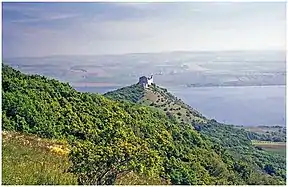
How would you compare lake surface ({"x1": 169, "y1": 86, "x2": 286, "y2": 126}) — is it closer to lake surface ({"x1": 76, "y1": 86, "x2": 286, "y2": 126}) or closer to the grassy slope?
lake surface ({"x1": 76, "y1": 86, "x2": 286, "y2": 126})

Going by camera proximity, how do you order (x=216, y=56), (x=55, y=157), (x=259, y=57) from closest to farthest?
1. (x=55, y=157)
2. (x=259, y=57)
3. (x=216, y=56)

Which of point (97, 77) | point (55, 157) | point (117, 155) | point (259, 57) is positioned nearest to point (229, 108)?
point (97, 77)

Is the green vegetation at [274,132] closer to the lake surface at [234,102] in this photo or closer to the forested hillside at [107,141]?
the lake surface at [234,102]

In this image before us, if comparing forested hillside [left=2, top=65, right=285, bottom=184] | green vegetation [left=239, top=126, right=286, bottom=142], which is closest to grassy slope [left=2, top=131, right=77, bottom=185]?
forested hillside [left=2, top=65, right=285, bottom=184]

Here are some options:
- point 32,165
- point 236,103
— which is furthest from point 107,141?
point 236,103

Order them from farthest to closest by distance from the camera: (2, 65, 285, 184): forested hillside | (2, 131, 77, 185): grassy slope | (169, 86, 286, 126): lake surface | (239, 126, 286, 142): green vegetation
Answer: (169, 86, 286, 126): lake surface
(239, 126, 286, 142): green vegetation
(2, 65, 285, 184): forested hillside
(2, 131, 77, 185): grassy slope

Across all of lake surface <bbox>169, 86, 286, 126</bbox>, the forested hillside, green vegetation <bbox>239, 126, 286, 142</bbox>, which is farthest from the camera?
lake surface <bbox>169, 86, 286, 126</bbox>

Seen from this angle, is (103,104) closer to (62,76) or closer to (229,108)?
(229,108)

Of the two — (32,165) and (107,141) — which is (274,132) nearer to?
(107,141)
